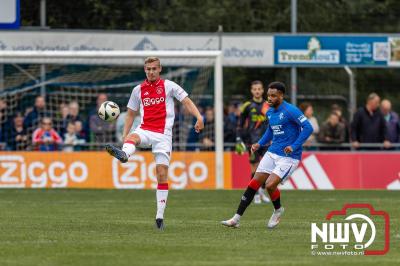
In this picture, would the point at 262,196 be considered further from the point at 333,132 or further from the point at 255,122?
the point at 333,132

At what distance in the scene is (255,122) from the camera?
22.3 m

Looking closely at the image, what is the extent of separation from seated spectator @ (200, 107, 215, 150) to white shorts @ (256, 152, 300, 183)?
1207cm

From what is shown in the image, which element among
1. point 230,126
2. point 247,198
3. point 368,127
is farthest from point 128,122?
point 368,127

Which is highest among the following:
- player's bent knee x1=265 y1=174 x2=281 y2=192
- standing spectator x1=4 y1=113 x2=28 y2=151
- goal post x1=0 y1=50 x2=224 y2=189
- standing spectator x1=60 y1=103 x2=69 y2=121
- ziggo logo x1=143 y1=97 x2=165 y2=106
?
goal post x1=0 y1=50 x2=224 y2=189

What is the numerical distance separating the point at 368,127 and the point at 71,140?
7022mm

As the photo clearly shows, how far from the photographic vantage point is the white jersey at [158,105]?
50.3 feet

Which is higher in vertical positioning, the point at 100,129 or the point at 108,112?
the point at 108,112

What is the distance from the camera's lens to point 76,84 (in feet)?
94.3

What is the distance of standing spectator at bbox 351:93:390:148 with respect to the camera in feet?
91.8

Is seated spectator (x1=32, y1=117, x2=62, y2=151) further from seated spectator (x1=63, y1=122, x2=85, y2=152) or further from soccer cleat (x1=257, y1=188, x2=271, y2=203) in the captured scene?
soccer cleat (x1=257, y1=188, x2=271, y2=203)

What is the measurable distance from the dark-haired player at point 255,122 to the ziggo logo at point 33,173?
5675mm

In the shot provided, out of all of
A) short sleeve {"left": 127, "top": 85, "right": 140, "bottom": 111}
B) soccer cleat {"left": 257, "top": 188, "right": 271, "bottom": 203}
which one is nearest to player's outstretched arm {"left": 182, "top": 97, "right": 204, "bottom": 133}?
short sleeve {"left": 127, "top": 85, "right": 140, "bottom": 111}

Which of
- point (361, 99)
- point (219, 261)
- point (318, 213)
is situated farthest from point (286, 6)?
point (219, 261)

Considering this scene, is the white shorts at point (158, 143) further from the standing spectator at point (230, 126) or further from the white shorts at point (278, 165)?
the standing spectator at point (230, 126)
